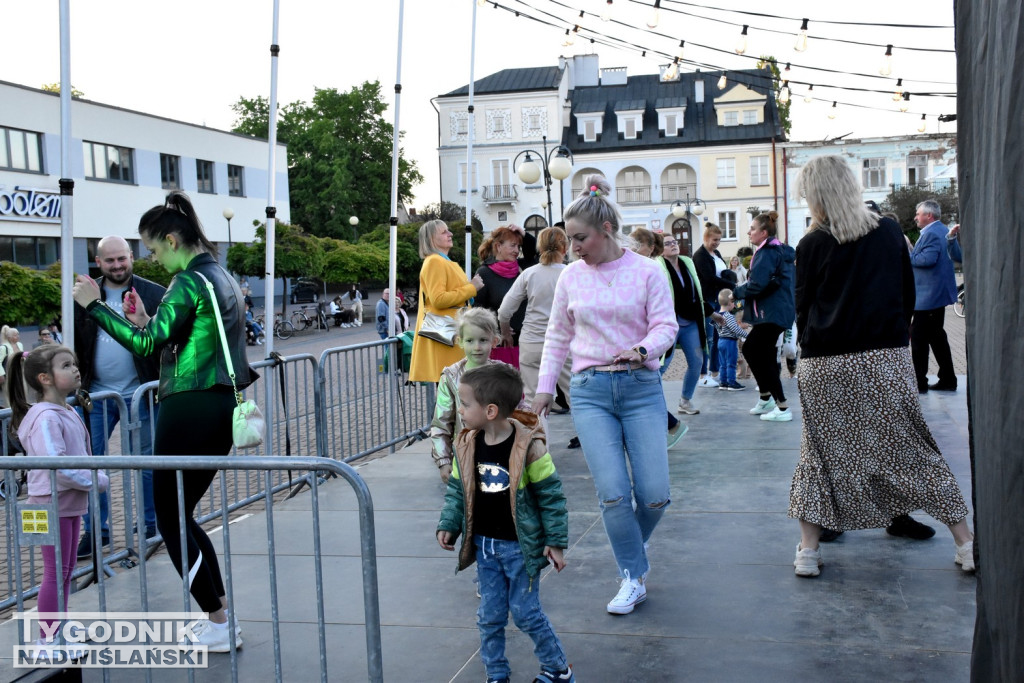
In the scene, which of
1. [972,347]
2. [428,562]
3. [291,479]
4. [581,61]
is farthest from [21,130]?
[581,61]

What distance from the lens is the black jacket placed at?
6242 millimetres

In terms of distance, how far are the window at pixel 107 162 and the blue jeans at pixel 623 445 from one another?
36127 mm

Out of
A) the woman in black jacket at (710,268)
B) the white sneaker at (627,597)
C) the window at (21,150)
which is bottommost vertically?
the white sneaker at (627,597)

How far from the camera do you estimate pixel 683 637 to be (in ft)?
13.5

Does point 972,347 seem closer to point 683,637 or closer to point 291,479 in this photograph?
point 683,637

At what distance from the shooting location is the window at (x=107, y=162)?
36.8 metres

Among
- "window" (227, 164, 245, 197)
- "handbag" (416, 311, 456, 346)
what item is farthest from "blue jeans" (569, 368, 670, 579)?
"window" (227, 164, 245, 197)

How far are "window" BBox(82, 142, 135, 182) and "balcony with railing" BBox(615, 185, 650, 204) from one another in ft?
105

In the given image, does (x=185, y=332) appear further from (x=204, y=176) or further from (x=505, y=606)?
(x=204, y=176)

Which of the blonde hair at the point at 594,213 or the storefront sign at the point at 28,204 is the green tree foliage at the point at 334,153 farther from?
the blonde hair at the point at 594,213

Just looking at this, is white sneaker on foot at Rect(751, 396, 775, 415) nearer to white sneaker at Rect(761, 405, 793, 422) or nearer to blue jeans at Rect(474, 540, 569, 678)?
white sneaker at Rect(761, 405, 793, 422)

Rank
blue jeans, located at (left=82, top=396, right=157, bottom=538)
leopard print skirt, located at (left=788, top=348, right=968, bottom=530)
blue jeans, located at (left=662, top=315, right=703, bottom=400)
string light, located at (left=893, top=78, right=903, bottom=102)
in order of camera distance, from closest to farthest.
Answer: leopard print skirt, located at (left=788, top=348, right=968, bottom=530)
blue jeans, located at (left=82, top=396, right=157, bottom=538)
blue jeans, located at (left=662, top=315, right=703, bottom=400)
string light, located at (left=893, top=78, right=903, bottom=102)

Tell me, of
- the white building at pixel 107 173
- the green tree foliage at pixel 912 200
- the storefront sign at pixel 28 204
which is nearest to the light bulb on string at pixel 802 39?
the white building at pixel 107 173

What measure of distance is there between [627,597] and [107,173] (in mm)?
37674
